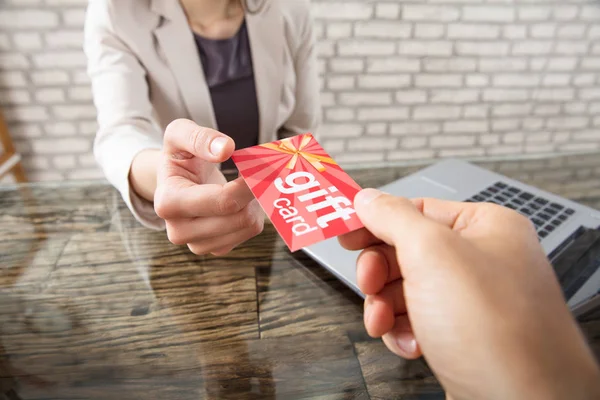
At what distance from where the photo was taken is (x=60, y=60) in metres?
1.66

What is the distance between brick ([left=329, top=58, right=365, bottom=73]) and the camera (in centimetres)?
185

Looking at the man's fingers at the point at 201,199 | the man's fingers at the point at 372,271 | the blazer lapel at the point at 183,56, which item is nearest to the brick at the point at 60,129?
the blazer lapel at the point at 183,56

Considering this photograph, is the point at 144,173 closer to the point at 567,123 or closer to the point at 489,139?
the point at 489,139

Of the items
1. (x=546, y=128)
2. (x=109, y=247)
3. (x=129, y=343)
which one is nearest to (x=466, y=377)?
(x=129, y=343)

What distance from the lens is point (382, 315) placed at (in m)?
0.46

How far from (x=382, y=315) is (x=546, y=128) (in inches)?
89.4

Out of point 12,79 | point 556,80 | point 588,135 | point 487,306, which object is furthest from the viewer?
point 588,135

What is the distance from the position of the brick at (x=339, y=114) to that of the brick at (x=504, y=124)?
2.73 ft

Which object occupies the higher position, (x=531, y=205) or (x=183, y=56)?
(x=183, y=56)

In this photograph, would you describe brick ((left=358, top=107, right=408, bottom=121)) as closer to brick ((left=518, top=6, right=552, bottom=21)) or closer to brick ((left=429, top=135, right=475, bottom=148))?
brick ((left=429, top=135, right=475, bottom=148))

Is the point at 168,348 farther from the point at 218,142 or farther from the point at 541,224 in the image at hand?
the point at 541,224

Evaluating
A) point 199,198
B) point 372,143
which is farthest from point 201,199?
point 372,143

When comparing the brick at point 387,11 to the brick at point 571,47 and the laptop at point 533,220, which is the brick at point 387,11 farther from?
the laptop at point 533,220

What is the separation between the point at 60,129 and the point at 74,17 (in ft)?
1.63
